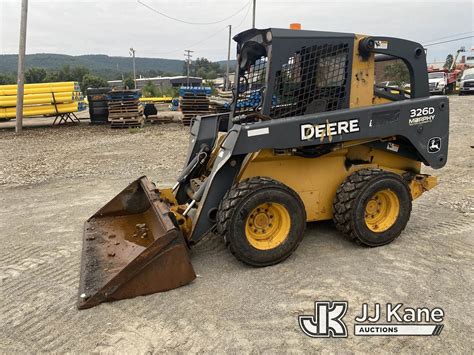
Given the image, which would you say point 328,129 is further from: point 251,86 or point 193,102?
point 193,102

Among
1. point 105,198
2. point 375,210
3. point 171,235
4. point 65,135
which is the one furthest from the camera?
point 65,135

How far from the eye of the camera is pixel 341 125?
3.58 metres

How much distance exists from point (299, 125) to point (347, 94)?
72 centimetres

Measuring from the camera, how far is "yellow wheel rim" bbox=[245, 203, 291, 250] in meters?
3.53

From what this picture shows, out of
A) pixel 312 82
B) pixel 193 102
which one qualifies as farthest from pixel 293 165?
pixel 193 102

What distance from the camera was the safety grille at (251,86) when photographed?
4.05m

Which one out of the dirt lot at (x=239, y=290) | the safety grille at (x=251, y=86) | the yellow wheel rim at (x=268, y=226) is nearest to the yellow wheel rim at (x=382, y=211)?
the dirt lot at (x=239, y=290)

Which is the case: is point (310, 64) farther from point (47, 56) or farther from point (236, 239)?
point (47, 56)

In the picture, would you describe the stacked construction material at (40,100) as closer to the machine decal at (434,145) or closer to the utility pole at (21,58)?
the utility pole at (21,58)

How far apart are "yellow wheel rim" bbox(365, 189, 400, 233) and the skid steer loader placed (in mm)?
10

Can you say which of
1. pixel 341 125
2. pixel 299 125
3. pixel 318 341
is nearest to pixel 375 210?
pixel 341 125

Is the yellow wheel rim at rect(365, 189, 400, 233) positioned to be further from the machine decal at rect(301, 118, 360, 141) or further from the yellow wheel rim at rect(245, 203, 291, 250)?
the yellow wheel rim at rect(245, 203, 291, 250)

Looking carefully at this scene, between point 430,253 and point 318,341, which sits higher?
point 430,253

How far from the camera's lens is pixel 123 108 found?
47.0 feet
